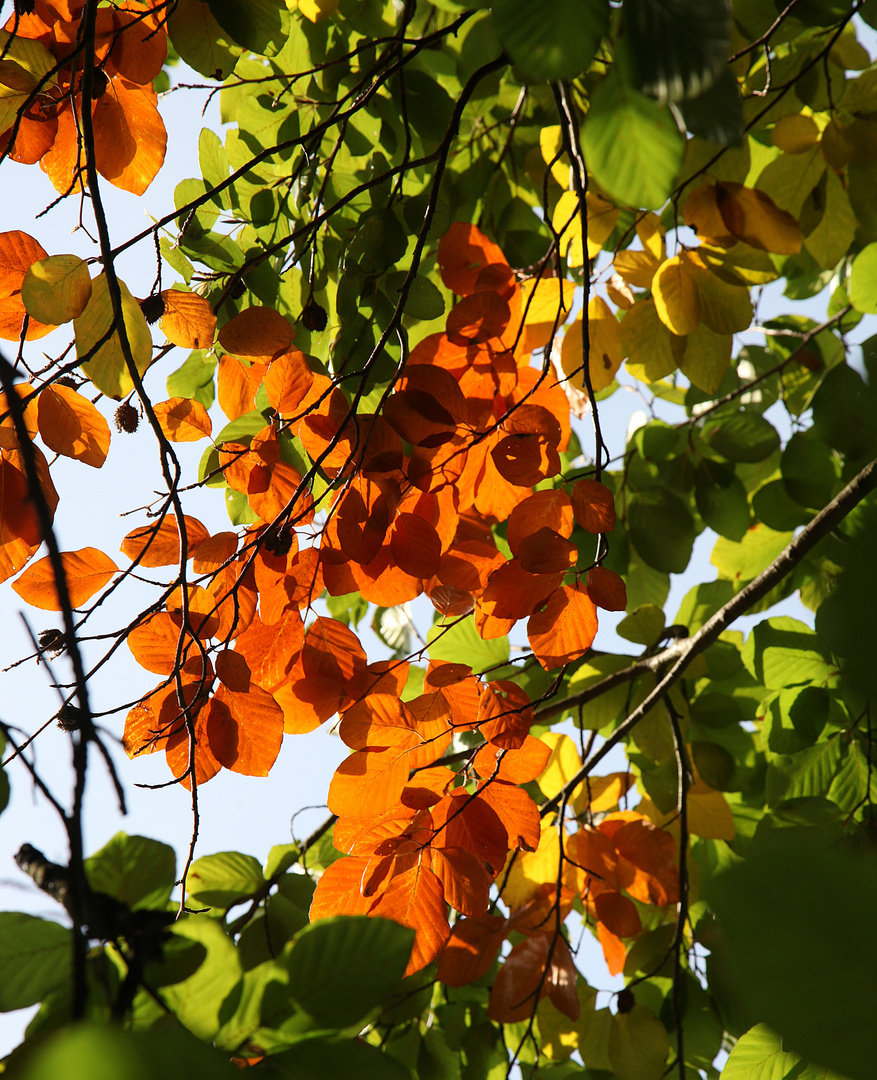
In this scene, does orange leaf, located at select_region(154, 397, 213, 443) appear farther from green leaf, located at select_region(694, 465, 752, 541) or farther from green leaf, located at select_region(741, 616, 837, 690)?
green leaf, located at select_region(694, 465, 752, 541)

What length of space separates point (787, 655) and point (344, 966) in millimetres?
1117

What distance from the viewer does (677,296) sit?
1.19 meters

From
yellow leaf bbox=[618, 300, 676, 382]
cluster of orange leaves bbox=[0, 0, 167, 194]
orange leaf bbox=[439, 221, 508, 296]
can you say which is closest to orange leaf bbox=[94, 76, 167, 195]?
cluster of orange leaves bbox=[0, 0, 167, 194]

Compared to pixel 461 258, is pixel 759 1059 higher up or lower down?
lower down

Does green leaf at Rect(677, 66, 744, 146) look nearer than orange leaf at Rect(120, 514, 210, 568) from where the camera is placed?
Yes

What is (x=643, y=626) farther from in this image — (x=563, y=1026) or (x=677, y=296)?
(x=563, y=1026)

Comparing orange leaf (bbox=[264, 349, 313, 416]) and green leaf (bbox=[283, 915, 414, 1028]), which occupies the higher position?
orange leaf (bbox=[264, 349, 313, 416])

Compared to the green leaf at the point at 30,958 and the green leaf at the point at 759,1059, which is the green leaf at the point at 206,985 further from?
the green leaf at the point at 759,1059

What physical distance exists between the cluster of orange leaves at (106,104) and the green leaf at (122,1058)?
41.8 inches

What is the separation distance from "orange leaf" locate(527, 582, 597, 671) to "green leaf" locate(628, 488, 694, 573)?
0.65 meters

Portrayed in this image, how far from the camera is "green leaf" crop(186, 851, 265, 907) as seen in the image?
43.3 inches

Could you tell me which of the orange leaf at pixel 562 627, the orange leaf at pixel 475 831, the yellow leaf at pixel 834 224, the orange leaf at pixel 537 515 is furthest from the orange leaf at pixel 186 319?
the yellow leaf at pixel 834 224

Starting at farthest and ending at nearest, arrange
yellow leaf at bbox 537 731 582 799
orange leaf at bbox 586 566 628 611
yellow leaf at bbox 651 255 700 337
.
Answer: yellow leaf at bbox 537 731 582 799, yellow leaf at bbox 651 255 700 337, orange leaf at bbox 586 566 628 611

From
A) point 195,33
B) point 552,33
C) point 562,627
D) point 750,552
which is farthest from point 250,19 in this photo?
point 750,552
